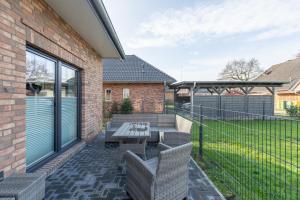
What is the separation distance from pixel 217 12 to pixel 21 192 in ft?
25.2

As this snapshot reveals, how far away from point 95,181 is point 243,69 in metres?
37.6

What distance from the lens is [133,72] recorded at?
49.3 ft

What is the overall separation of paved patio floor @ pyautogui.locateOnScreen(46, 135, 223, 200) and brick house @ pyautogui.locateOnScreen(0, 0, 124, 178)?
491 mm

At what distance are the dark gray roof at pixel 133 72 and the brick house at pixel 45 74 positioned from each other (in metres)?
8.03

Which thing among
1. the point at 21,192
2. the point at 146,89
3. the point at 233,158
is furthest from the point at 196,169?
the point at 146,89

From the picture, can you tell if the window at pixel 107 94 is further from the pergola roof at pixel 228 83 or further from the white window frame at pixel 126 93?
the pergola roof at pixel 228 83

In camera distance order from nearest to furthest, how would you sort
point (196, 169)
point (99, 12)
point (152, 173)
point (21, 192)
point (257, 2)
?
point (21, 192) → point (152, 173) → point (99, 12) → point (196, 169) → point (257, 2)

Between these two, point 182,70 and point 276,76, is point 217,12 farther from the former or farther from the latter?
point 182,70

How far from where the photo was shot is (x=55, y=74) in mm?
4152

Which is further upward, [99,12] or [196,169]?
[99,12]

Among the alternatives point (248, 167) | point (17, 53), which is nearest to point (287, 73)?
point (248, 167)

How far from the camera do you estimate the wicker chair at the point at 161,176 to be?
2.23 m

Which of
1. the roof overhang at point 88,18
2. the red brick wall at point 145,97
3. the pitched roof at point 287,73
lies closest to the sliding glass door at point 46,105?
the roof overhang at point 88,18

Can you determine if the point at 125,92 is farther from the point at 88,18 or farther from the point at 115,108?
the point at 88,18
